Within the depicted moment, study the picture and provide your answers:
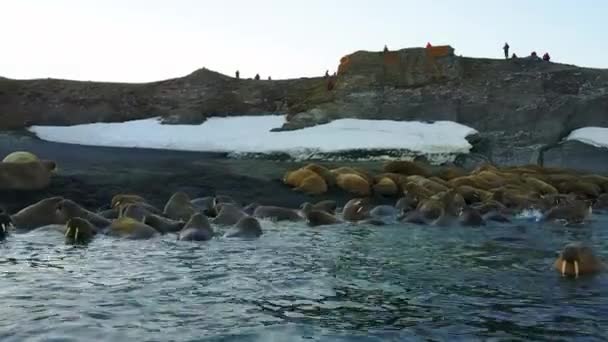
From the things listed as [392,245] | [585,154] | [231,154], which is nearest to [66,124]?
[231,154]

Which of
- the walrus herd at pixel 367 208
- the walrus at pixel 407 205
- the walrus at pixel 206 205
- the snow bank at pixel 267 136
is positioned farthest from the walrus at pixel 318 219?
the snow bank at pixel 267 136

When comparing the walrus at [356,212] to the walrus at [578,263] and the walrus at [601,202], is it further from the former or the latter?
the walrus at [601,202]

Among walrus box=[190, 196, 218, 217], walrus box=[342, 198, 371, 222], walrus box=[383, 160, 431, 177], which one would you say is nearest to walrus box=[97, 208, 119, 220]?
walrus box=[190, 196, 218, 217]

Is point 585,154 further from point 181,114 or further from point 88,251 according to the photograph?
point 88,251

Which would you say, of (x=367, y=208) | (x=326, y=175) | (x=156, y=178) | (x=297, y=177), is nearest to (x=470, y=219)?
(x=367, y=208)

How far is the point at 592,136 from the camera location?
29.7 meters

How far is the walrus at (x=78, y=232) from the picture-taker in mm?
10523

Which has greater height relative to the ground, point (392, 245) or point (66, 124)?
point (66, 124)

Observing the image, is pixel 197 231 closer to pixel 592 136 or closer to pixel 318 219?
pixel 318 219

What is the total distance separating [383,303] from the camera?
6895 mm

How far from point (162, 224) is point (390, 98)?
80.3 ft

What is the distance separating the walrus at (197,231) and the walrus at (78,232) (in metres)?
1.43

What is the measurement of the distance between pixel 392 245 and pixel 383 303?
4.11m

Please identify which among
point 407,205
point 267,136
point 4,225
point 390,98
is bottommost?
point 4,225
